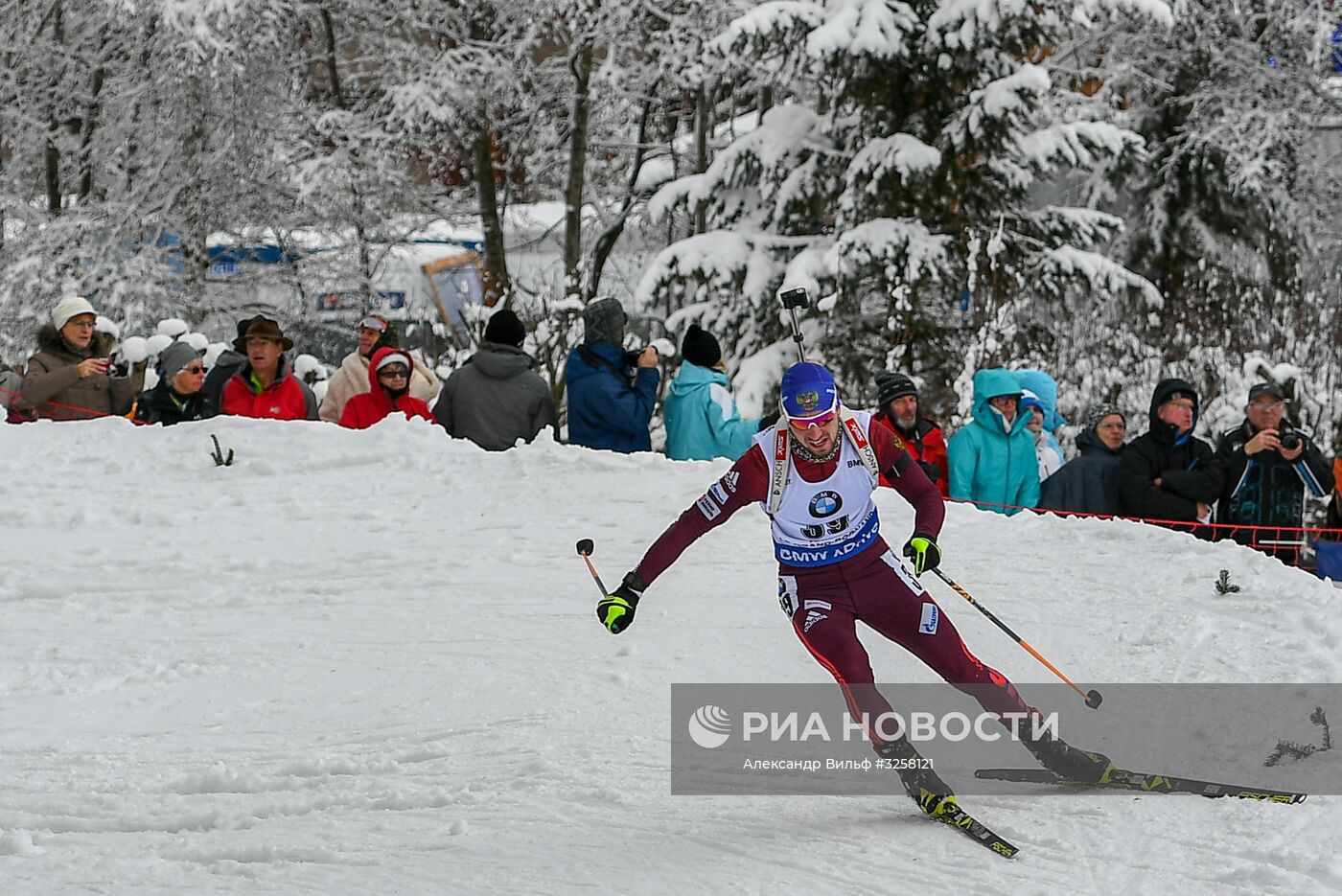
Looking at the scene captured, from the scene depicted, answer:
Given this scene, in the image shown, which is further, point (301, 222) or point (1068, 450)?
point (301, 222)

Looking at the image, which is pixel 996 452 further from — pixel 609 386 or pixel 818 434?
pixel 818 434

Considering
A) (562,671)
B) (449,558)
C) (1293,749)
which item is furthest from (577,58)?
(1293,749)

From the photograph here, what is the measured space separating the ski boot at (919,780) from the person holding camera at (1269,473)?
3666 mm

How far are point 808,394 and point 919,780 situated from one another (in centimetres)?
134

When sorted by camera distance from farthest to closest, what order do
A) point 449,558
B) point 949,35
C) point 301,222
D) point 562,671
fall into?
1. point 301,222
2. point 949,35
3. point 449,558
4. point 562,671

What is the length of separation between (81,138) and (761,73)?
28.0 feet

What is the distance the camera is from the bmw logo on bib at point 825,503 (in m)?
5.08

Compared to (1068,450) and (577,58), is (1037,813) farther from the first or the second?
(577,58)

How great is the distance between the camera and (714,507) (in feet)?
17.3

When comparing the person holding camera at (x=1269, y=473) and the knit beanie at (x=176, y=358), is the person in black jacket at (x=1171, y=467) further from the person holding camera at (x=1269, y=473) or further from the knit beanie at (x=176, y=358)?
the knit beanie at (x=176, y=358)

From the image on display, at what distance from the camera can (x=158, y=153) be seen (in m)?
17.1

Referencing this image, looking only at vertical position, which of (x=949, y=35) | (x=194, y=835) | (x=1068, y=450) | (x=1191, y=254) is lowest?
(x=194, y=835)

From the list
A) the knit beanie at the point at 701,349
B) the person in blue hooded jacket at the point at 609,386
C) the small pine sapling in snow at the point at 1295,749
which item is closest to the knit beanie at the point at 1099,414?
the knit beanie at the point at 701,349

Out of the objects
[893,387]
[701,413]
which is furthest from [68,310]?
[893,387]
